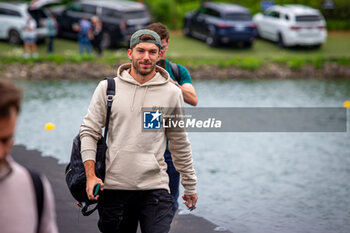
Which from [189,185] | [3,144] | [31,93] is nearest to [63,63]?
[31,93]


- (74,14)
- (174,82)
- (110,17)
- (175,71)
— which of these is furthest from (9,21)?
(174,82)

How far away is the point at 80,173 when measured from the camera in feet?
13.2

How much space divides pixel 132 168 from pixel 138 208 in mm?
351

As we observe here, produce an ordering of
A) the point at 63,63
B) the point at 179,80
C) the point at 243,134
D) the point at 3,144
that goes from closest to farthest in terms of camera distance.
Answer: the point at 3,144
the point at 179,80
the point at 243,134
the point at 63,63

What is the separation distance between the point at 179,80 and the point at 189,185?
3.77ft

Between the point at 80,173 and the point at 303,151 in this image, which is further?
the point at 303,151

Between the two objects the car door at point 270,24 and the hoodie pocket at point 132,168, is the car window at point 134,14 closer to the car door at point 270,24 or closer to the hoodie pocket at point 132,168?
the car door at point 270,24

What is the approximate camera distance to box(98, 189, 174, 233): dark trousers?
13.2ft

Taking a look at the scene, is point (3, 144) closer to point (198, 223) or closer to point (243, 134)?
point (198, 223)

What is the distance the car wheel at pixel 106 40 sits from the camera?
25.7 meters

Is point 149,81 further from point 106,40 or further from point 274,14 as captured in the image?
point 274,14

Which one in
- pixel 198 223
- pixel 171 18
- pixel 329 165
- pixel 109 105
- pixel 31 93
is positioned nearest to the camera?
pixel 109 105

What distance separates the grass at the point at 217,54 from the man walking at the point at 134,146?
745 inches

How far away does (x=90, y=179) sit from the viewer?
392 centimetres
